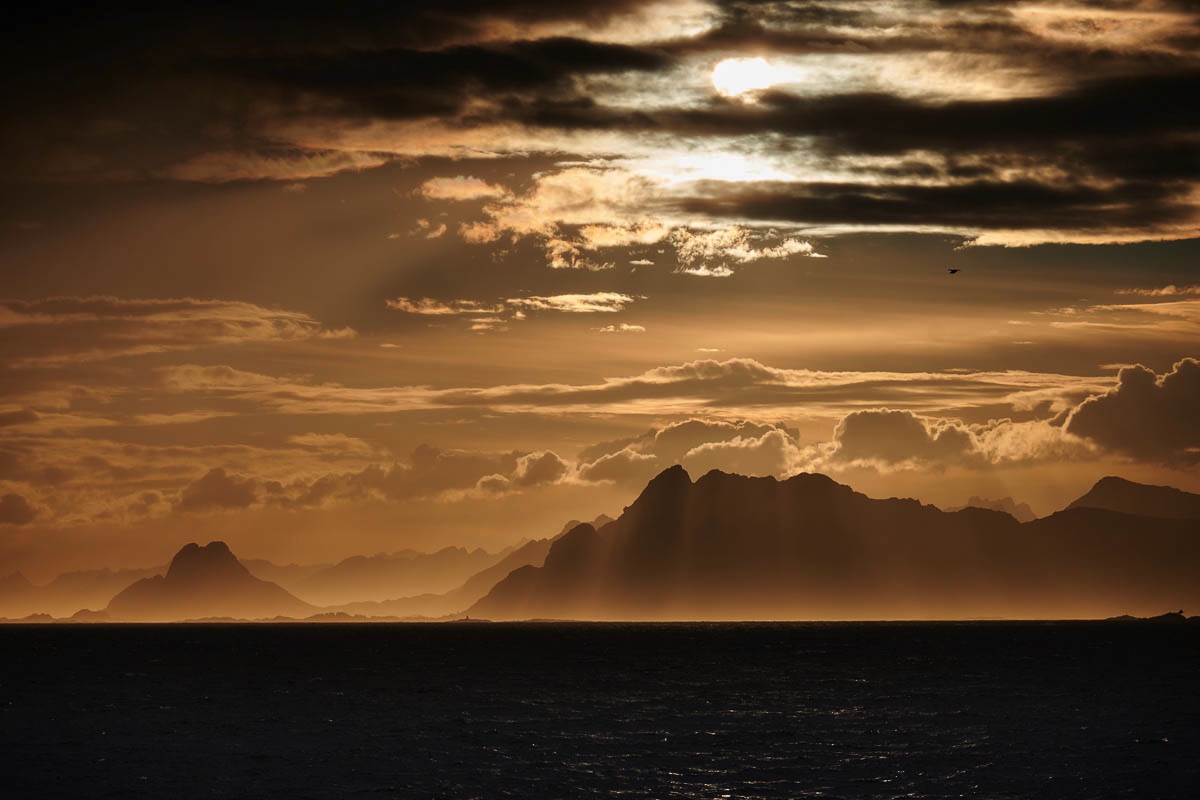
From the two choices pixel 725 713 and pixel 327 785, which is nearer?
pixel 327 785

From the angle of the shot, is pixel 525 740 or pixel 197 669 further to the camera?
pixel 197 669

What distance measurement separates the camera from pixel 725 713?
103312mm

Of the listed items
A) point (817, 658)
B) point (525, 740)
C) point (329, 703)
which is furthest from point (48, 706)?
point (817, 658)

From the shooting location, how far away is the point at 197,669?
591 feet

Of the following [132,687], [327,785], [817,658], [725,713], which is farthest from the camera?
[817,658]

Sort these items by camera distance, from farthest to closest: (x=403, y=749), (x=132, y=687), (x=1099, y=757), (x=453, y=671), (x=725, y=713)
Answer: (x=453, y=671)
(x=132, y=687)
(x=725, y=713)
(x=403, y=749)
(x=1099, y=757)

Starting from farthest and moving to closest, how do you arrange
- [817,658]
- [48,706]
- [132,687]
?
[817,658], [132,687], [48,706]

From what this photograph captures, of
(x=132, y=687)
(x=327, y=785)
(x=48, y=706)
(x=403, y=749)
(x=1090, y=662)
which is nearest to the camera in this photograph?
(x=327, y=785)

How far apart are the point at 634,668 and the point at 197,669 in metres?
63.2

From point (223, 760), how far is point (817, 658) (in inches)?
5320

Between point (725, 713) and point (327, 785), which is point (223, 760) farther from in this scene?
point (725, 713)

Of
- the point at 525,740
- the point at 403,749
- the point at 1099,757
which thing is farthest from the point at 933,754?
the point at 403,749

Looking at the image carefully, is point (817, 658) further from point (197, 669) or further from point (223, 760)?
point (223, 760)

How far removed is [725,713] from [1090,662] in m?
96.6
